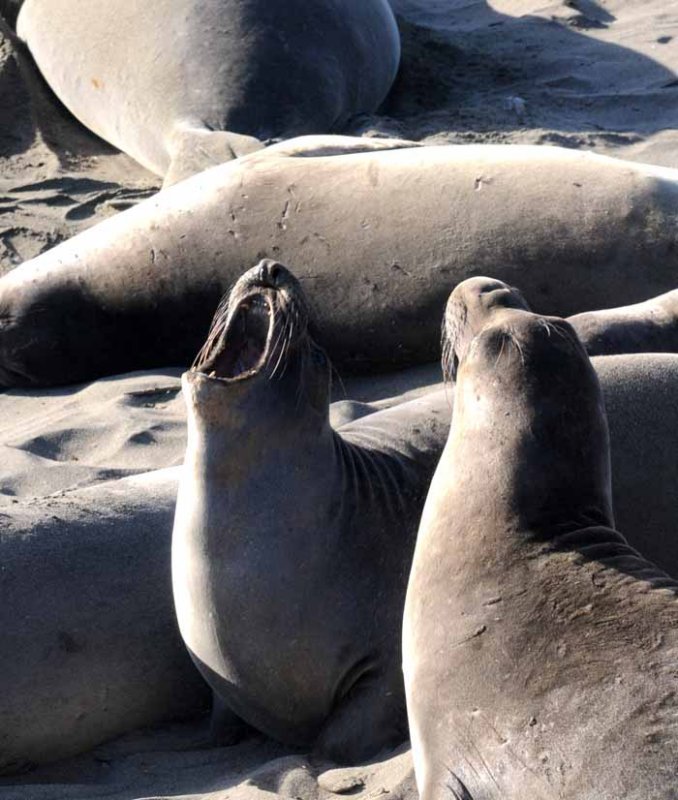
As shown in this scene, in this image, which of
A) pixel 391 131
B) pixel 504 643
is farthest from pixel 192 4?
pixel 504 643

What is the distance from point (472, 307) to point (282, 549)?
0.74m

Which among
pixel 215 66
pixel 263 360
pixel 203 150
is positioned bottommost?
pixel 203 150

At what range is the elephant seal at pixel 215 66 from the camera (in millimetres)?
7844

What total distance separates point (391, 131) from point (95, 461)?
3486 mm

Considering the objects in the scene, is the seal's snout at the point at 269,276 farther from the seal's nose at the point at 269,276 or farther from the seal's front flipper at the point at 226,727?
the seal's front flipper at the point at 226,727

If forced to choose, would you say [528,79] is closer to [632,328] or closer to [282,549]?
[632,328]

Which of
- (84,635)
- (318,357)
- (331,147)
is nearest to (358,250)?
(331,147)

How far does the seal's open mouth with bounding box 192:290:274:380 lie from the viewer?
3.69 meters

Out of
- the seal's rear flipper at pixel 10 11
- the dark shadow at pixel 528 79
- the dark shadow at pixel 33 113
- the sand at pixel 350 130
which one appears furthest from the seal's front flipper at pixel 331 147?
the seal's rear flipper at pixel 10 11

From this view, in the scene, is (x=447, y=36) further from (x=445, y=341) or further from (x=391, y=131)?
(x=445, y=341)

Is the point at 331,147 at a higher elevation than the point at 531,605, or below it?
higher

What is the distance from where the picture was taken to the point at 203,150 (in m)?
7.11

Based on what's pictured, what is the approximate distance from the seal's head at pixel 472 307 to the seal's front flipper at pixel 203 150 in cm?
360

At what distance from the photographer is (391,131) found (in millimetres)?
7934
